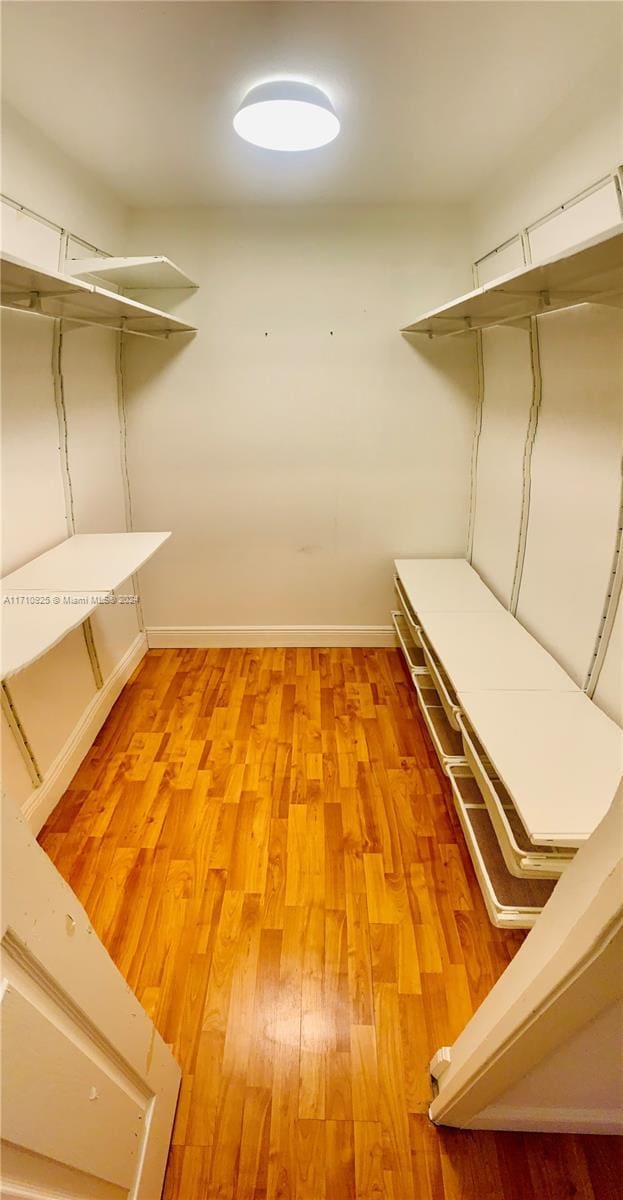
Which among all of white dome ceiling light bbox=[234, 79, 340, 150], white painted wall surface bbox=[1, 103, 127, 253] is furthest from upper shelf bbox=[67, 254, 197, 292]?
white dome ceiling light bbox=[234, 79, 340, 150]

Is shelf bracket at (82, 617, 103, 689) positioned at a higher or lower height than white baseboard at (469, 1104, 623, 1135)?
higher

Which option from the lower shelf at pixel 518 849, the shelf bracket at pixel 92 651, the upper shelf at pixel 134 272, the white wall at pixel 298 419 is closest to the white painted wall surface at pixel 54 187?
the upper shelf at pixel 134 272

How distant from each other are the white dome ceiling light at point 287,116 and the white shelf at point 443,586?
6.00 ft

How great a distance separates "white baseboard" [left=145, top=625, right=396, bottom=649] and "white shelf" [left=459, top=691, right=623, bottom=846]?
1.68 m

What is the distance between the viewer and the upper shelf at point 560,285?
1198mm

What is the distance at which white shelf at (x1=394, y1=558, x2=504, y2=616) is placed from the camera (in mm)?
2539

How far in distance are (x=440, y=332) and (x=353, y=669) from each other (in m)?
1.97

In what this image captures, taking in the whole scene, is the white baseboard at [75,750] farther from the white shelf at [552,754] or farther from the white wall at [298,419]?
the white shelf at [552,754]

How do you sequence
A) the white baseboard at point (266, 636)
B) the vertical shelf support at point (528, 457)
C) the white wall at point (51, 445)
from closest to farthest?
the white wall at point (51, 445) → the vertical shelf support at point (528, 457) → the white baseboard at point (266, 636)

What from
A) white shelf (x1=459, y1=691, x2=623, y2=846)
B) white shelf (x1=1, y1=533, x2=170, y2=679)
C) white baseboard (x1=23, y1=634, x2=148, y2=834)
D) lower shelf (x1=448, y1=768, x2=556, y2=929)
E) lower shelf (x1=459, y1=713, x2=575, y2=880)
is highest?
white shelf (x1=1, y1=533, x2=170, y2=679)

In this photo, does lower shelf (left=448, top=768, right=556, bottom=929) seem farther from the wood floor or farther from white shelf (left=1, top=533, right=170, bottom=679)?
white shelf (left=1, top=533, right=170, bottom=679)

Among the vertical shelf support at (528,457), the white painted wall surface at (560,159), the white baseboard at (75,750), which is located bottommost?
the white baseboard at (75,750)

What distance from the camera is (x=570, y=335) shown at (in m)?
1.89

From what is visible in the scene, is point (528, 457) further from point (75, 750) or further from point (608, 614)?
point (75, 750)
